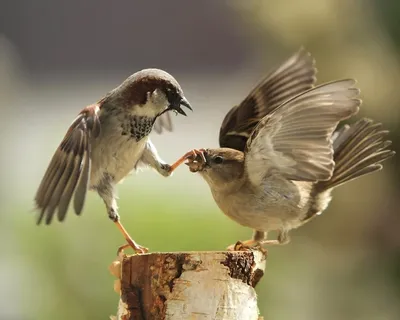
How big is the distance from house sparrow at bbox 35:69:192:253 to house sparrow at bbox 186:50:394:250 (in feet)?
0.49

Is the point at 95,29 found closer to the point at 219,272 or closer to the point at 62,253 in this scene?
the point at 62,253

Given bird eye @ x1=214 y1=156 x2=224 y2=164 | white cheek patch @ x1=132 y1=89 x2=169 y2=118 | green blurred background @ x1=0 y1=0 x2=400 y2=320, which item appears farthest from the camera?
green blurred background @ x1=0 y1=0 x2=400 y2=320

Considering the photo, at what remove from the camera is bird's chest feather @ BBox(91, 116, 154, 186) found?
1345mm

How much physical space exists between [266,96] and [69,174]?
530mm

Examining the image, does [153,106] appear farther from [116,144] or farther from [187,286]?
[187,286]

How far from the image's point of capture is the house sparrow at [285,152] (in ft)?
4.40

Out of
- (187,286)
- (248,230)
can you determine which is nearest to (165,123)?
(187,286)

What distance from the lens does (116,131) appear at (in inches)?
53.2

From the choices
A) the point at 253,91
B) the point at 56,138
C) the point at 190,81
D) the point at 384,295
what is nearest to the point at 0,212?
the point at 56,138

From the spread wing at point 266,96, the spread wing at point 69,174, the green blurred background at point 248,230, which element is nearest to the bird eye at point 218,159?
the spread wing at point 266,96

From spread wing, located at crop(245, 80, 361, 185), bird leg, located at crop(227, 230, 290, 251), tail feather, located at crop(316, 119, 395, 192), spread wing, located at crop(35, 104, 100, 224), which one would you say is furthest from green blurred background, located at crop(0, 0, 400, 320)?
spread wing, located at crop(35, 104, 100, 224)

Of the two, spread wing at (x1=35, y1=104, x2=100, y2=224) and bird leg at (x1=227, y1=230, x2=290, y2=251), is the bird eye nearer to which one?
bird leg at (x1=227, y1=230, x2=290, y2=251)

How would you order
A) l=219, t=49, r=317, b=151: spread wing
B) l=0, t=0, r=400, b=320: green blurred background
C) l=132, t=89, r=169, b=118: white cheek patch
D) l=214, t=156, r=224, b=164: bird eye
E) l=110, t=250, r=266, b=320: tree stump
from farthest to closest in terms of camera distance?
l=0, t=0, r=400, b=320: green blurred background, l=219, t=49, r=317, b=151: spread wing, l=214, t=156, r=224, b=164: bird eye, l=132, t=89, r=169, b=118: white cheek patch, l=110, t=250, r=266, b=320: tree stump

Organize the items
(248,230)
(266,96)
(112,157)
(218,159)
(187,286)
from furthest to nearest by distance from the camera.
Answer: (248,230) → (266,96) → (218,159) → (112,157) → (187,286)
